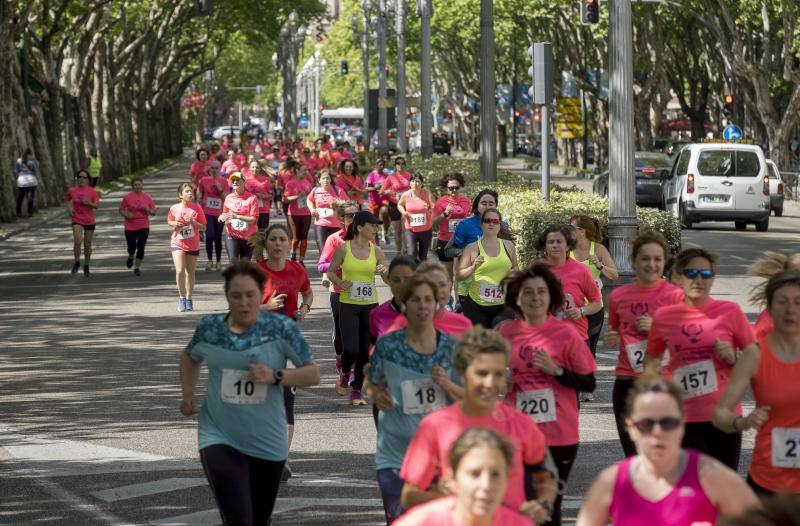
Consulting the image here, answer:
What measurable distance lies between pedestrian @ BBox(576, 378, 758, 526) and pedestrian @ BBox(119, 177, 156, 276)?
18802 millimetres

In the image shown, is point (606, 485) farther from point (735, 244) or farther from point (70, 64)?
point (70, 64)

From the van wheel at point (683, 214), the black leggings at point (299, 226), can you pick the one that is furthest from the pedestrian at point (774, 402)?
the van wheel at point (683, 214)

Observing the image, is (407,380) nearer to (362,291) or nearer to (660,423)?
(660,423)

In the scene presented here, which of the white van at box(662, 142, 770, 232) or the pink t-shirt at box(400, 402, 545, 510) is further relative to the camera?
the white van at box(662, 142, 770, 232)

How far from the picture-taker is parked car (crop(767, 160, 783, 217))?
38.4 m

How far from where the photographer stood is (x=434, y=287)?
7625 millimetres

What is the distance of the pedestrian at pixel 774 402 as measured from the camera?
6.93m

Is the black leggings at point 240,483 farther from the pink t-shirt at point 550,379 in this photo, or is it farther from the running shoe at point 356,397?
the running shoe at point 356,397

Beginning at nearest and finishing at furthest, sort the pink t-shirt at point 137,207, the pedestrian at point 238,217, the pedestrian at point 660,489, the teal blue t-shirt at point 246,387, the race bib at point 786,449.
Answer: the pedestrian at point 660,489
the race bib at point 786,449
the teal blue t-shirt at point 246,387
the pedestrian at point 238,217
the pink t-shirt at point 137,207

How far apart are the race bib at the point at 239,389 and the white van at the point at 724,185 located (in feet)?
89.3

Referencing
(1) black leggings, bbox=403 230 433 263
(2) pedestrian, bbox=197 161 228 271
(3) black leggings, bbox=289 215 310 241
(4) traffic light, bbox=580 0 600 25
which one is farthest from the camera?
(3) black leggings, bbox=289 215 310 241

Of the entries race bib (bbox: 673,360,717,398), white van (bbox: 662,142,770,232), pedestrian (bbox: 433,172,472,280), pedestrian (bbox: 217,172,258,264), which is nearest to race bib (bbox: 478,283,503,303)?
race bib (bbox: 673,360,717,398)

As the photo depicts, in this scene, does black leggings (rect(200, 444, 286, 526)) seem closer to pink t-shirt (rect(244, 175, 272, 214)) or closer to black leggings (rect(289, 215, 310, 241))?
pink t-shirt (rect(244, 175, 272, 214))

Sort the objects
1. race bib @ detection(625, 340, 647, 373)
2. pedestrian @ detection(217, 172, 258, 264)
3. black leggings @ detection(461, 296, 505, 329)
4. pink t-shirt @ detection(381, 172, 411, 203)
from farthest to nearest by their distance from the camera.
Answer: pink t-shirt @ detection(381, 172, 411, 203) < pedestrian @ detection(217, 172, 258, 264) < black leggings @ detection(461, 296, 505, 329) < race bib @ detection(625, 340, 647, 373)
